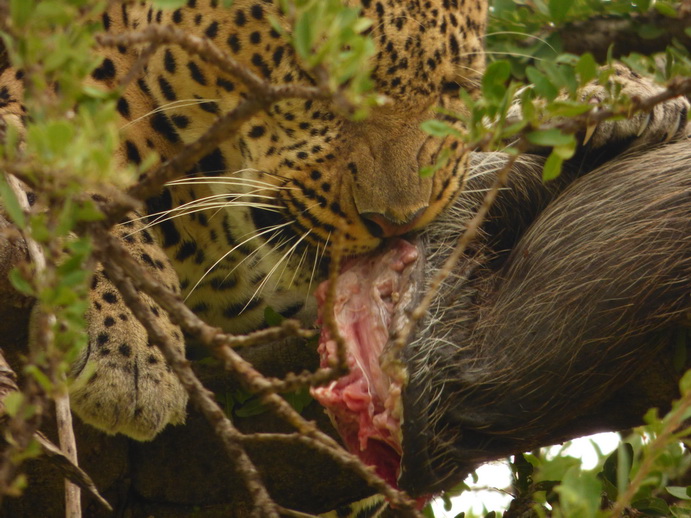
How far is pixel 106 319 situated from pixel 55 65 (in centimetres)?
165

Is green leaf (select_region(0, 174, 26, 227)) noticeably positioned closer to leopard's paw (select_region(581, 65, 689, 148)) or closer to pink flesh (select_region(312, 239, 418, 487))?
pink flesh (select_region(312, 239, 418, 487))

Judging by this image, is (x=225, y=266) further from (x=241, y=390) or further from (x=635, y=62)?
(x=635, y=62)

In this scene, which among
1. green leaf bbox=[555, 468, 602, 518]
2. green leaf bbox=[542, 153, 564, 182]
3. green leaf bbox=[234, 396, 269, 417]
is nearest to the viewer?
green leaf bbox=[555, 468, 602, 518]

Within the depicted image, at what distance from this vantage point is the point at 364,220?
3.25 metres

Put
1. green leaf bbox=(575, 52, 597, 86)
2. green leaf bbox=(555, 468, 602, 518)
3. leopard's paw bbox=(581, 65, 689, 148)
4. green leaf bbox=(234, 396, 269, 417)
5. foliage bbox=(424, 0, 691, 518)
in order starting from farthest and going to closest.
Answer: green leaf bbox=(234, 396, 269, 417)
leopard's paw bbox=(581, 65, 689, 148)
green leaf bbox=(575, 52, 597, 86)
foliage bbox=(424, 0, 691, 518)
green leaf bbox=(555, 468, 602, 518)

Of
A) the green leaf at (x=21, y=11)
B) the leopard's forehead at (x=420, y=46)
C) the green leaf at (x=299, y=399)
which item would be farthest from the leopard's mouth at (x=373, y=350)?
the green leaf at (x=21, y=11)

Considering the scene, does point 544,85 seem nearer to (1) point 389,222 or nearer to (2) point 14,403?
(1) point 389,222

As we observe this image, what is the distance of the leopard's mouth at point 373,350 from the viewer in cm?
326

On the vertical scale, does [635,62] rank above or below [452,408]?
above

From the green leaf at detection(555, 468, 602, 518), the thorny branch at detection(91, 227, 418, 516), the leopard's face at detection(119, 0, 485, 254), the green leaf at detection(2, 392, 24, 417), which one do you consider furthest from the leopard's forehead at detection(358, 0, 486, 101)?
the green leaf at detection(2, 392, 24, 417)

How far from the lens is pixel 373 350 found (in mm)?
3396

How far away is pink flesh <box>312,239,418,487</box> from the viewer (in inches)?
129

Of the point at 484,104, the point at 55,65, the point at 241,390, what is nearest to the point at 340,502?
the point at 241,390

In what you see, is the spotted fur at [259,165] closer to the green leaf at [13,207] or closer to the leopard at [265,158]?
the leopard at [265,158]
